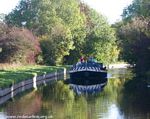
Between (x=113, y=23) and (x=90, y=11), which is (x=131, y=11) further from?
(x=113, y=23)

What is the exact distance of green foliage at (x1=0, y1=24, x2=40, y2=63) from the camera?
245 feet

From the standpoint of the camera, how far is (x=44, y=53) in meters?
90.6

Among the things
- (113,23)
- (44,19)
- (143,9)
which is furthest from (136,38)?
(113,23)

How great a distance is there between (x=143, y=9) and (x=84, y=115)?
61.4 meters

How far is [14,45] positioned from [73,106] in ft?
134

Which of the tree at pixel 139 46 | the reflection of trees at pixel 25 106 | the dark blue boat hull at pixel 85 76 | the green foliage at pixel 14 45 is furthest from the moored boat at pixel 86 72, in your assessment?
the reflection of trees at pixel 25 106

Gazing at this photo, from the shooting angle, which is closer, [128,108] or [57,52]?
[128,108]

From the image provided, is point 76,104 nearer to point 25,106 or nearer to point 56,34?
point 25,106

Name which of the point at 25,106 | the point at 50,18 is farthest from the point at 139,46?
the point at 50,18

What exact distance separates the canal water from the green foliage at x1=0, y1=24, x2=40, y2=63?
97.6ft

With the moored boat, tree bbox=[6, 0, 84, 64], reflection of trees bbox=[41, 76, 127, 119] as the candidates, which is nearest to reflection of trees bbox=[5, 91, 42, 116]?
reflection of trees bbox=[41, 76, 127, 119]

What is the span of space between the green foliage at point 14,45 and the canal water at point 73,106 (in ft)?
97.6

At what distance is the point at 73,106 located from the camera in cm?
3522

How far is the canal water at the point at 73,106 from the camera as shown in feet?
99.4
